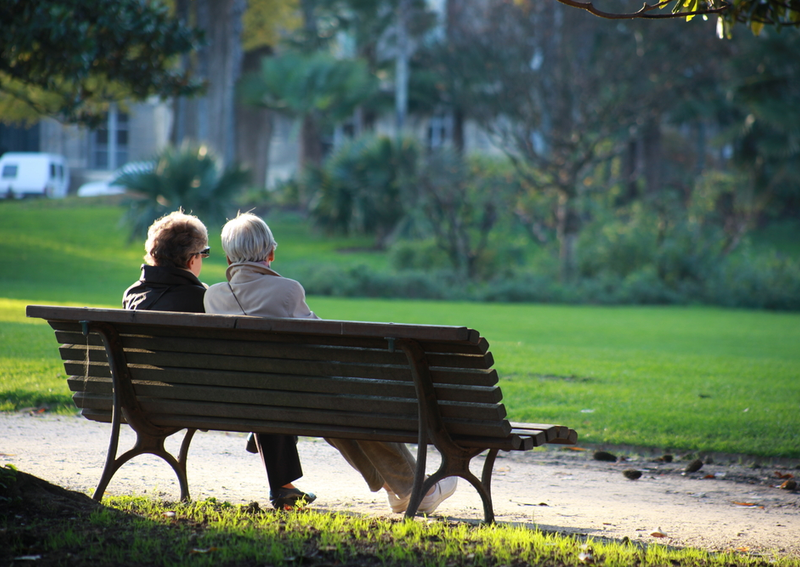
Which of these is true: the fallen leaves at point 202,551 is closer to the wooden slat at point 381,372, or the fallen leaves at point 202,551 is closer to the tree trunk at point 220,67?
the wooden slat at point 381,372

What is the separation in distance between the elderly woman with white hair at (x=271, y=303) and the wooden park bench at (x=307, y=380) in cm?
24

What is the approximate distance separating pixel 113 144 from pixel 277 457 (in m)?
40.8

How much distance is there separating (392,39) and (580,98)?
803 inches

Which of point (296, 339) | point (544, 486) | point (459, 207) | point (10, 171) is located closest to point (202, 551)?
point (296, 339)

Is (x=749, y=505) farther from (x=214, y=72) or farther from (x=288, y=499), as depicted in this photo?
(x=214, y=72)

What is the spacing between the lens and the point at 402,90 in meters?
33.3

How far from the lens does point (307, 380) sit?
3713mm

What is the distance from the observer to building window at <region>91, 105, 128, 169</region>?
4216 centimetres

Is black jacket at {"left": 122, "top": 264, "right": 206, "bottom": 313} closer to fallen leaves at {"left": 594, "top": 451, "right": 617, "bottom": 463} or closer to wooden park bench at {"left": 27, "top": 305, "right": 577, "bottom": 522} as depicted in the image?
wooden park bench at {"left": 27, "top": 305, "right": 577, "bottom": 522}

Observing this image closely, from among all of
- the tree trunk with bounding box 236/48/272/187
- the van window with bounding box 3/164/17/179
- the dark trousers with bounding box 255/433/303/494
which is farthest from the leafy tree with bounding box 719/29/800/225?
the van window with bounding box 3/164/17/179

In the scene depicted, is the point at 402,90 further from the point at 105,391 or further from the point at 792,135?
the point at 105,391

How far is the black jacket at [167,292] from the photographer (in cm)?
419

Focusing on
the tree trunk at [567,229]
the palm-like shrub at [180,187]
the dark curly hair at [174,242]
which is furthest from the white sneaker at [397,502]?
the palm-like shrub at [180,187]

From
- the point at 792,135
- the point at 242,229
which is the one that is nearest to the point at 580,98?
the point at 792,135
